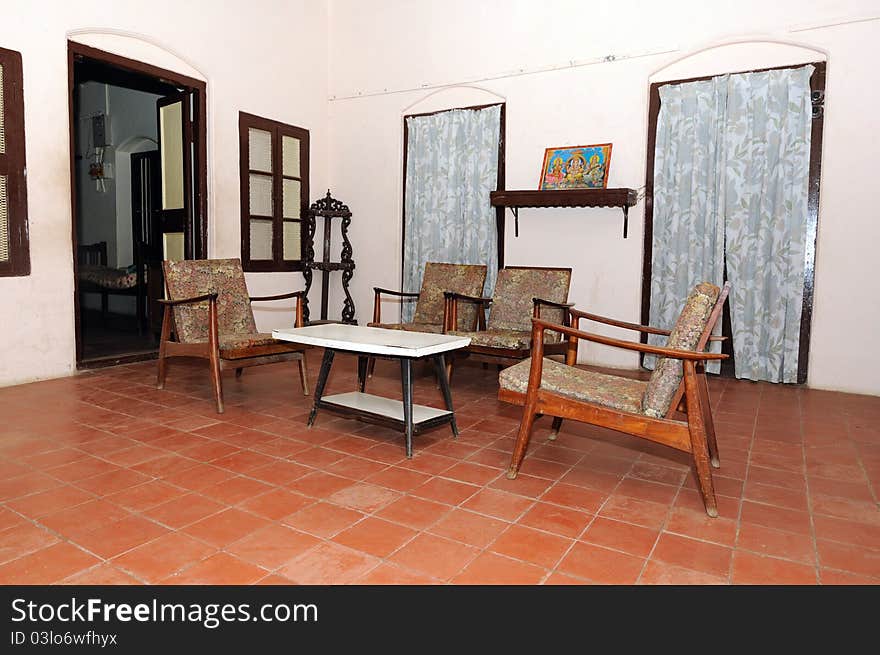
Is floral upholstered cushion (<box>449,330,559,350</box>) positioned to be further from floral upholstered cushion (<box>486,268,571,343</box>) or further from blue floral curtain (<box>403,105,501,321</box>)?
blue floral curtain (<box>403,105,501,321</box>)

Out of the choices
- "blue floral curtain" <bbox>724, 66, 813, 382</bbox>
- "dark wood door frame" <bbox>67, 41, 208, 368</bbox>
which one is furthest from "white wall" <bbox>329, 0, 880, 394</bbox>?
"dark wood door frame" <bbox>67, 41, 208, 368</bbox>

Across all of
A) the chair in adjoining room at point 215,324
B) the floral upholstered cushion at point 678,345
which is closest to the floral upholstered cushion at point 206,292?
the chair in adjoining room at point 215,324

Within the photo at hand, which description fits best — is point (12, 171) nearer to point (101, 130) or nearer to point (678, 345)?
point (678, 345)

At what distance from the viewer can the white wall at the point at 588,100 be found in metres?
4.49

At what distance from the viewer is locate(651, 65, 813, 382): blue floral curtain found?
182 inches

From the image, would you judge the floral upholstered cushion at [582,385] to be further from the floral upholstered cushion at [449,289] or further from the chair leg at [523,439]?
the floral upholstered cushion at [449,289]

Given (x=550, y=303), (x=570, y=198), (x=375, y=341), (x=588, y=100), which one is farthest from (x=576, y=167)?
(x=375, y=341)

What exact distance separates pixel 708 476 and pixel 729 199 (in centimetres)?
A: 311

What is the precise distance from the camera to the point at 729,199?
482 centimetres

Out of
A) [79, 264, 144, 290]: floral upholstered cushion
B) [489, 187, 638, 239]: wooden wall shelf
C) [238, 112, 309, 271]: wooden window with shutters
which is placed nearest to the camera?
[489, 187, 638, 239]: wooden wall shelf

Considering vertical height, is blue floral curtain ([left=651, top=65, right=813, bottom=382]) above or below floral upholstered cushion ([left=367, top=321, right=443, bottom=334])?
above

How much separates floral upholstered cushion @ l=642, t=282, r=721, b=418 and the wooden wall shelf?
2.74 m
